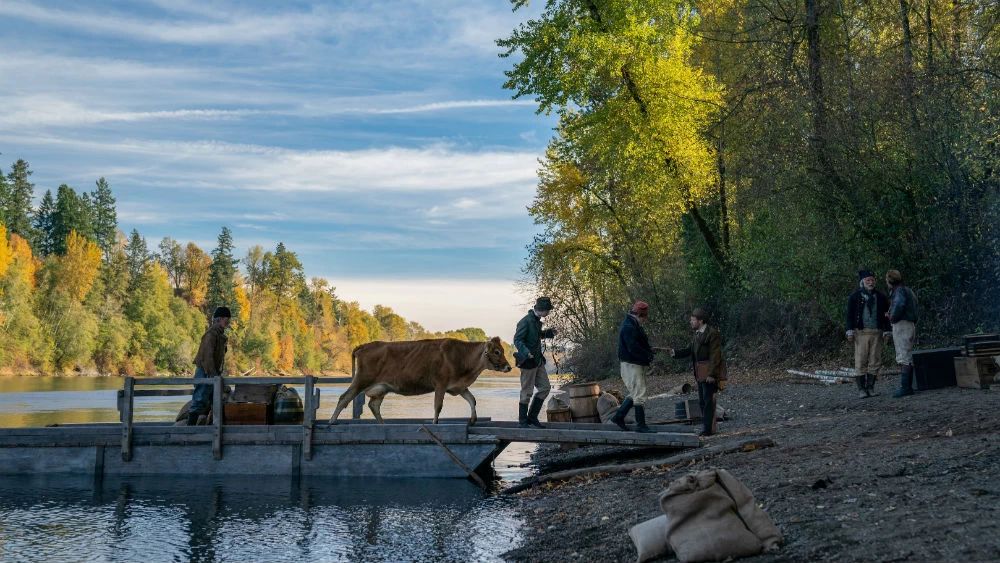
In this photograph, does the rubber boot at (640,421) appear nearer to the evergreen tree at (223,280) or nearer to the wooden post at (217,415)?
the wooden post at (217,415)

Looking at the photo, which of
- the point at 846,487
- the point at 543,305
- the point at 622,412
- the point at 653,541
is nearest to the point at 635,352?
the point at 622,412

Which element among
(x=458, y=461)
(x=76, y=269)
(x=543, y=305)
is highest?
(x=76, y=269)

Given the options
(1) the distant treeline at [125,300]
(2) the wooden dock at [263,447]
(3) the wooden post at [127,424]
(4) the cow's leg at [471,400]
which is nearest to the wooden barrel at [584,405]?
(2) the wooden dock at [263,447]

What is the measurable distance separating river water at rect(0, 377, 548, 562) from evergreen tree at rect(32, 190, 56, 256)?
11363 centimetres

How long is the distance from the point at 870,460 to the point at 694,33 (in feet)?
85.7

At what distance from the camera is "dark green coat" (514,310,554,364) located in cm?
1348

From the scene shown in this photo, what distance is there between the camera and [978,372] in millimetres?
15992

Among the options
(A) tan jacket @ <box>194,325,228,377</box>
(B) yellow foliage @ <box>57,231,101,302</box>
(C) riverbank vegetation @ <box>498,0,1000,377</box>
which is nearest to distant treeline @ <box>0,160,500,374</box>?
(B) yellow foliage @ <box>57,231,101,302</box>

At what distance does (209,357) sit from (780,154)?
59.1 ft

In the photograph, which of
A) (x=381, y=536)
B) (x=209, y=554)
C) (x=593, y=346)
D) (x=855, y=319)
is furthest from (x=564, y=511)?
(x=593, y=346)

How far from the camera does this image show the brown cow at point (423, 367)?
14820 millimetres

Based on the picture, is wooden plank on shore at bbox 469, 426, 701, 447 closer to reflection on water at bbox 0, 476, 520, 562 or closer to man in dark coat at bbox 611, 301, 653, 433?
man in dark coat at bbox 611, 301, 653, 433

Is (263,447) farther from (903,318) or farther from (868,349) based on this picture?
(903,318)

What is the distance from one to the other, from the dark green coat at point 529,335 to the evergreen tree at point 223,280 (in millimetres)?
109429
